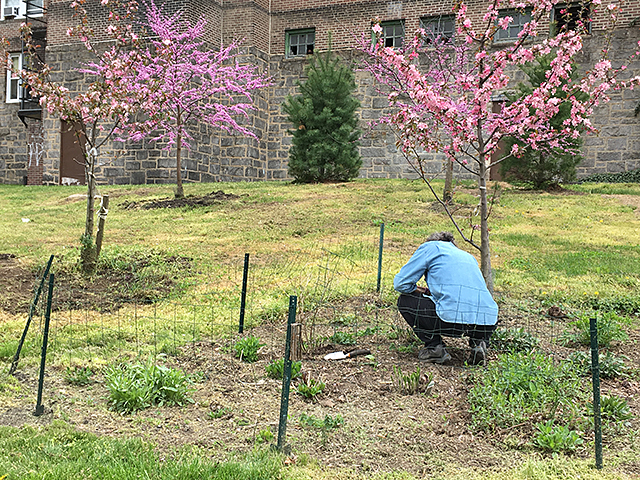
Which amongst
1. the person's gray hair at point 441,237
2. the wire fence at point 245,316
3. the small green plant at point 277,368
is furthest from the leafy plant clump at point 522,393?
the small green plant at point 277,368

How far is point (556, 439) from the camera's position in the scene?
3.96 meters

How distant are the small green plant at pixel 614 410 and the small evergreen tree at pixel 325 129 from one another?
13.4 m

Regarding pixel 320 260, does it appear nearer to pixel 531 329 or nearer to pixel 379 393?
pixel 531 329

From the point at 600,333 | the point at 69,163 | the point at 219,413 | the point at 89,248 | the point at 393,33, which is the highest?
the point at 393,33

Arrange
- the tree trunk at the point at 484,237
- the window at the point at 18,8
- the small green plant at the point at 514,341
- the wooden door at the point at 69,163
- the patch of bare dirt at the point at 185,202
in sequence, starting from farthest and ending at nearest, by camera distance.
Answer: the window at the point at 18,8 < the wooden door at the point at 69,163 < the patch of bare dirt at the point at 185,202 < the tree trunk at the point at 484,237 < the small green plant at the point at 514,341

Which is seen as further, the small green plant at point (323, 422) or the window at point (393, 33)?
the window at point (393, 33)

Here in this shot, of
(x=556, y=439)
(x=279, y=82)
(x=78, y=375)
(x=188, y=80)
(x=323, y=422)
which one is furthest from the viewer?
(x=279, y=82)

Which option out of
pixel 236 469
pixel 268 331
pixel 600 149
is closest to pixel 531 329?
pixel 268 331

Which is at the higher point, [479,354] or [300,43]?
[300,43]

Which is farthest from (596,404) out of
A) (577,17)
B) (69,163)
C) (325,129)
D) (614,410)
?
(69,163)

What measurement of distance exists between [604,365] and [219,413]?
10.1ft

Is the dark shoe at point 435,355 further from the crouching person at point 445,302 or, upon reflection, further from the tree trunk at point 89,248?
the tree trunk at point 89,248

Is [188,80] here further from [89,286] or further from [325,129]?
[89,286]

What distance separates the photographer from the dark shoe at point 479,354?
5.34 meters
